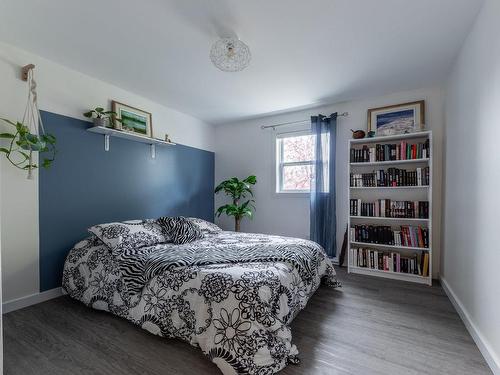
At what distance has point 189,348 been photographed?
1599 millimetres

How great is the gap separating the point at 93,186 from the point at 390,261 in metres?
3.56

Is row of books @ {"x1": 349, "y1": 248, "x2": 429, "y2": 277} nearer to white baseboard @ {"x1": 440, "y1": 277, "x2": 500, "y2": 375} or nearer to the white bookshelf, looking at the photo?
the white bookshelf

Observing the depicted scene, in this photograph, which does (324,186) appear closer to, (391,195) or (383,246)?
(391,195)

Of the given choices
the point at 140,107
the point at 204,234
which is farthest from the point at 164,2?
the point at 204,234

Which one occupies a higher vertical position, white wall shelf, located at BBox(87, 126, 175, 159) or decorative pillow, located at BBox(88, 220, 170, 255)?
white wall shelf, located at BBox(87, 126, 175, 159)

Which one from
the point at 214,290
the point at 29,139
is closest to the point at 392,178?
the point at 214,290

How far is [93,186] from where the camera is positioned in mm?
2645

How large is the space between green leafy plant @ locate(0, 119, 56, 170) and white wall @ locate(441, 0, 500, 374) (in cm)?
333

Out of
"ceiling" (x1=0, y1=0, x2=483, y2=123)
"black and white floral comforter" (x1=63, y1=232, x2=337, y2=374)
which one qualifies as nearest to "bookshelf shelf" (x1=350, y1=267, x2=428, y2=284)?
"black and white floral comforter" (x1=63, y1=232, x2=337, y2=374)

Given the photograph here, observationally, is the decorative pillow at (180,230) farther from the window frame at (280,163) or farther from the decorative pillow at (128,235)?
the window frame at (280,163)

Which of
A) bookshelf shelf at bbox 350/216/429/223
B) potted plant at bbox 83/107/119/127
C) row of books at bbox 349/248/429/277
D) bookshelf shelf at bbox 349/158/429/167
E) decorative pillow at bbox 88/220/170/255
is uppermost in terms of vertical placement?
potted plant at bbox 83/107/119/127

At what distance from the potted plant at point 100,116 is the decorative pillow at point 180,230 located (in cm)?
120

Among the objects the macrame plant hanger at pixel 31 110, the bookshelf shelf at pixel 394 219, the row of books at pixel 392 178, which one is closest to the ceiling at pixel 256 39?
the macrame plant hanger at pixel 31 110

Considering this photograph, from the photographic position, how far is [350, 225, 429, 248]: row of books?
278 cm
